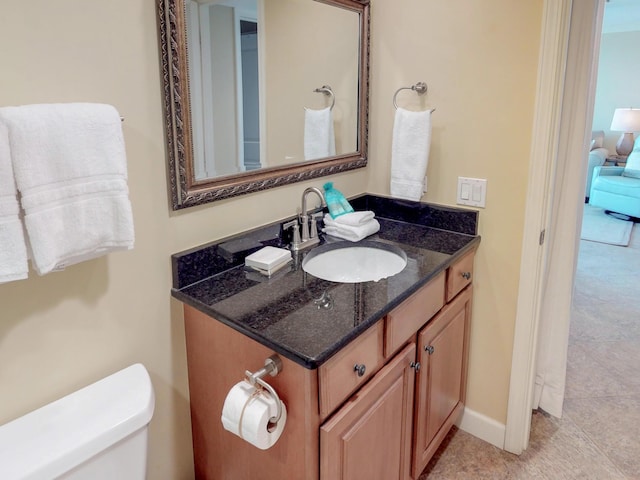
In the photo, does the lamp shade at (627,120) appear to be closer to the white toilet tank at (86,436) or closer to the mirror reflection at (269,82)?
the mirror reflection at (269,82)

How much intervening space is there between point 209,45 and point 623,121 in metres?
6.00

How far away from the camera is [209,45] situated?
1328 millimetres

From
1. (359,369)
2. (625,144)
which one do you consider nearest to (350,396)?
(359,369)

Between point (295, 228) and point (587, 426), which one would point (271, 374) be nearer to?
point (295, 228)

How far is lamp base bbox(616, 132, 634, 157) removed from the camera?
19.5 ft

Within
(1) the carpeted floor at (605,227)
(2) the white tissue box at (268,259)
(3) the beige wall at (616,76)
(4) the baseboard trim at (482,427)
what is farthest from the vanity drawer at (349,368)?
(3) the beige wall at (616,76)

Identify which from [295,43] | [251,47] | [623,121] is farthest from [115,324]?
[623,121]

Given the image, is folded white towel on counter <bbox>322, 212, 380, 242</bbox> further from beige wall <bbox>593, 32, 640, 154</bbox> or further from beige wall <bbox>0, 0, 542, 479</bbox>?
beige wall <bbox>593, 32, 640, 154</bbox>

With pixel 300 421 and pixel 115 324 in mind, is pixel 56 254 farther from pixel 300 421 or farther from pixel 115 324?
pixel 300 421

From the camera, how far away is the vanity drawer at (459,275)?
167 centimetres

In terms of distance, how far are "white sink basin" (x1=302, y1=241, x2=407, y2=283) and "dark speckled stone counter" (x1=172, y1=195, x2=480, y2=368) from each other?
4 centimetres

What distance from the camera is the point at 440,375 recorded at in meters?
1.71

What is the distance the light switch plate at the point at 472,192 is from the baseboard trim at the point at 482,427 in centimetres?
90

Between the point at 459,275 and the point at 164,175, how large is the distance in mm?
1090
